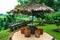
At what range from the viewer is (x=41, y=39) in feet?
26.0

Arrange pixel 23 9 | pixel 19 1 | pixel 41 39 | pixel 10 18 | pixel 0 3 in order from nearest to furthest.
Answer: pixel 41 39 < pixel 23 9 < pixel 10 18 < pixel 19 1 < pixel 0 3

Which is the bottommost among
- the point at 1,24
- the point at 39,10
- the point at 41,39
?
the point at 1,24

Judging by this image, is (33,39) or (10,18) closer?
(33,39)

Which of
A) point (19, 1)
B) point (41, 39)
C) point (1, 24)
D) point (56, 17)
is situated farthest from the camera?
point (19, 1)

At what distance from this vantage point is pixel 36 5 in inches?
379

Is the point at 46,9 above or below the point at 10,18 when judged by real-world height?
above

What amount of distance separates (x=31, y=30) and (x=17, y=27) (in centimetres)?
386

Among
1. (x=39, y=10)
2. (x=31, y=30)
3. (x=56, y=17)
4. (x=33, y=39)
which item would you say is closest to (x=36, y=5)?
(x=39, y=10)

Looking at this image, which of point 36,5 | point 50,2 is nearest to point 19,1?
point 50,2

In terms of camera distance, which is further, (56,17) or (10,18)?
(10,18)

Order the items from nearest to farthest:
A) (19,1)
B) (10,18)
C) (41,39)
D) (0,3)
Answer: (41,39), (10,18), (19,1), (0,3)

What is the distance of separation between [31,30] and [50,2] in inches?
274

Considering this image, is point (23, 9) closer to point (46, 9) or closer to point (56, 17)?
point (46, 9)

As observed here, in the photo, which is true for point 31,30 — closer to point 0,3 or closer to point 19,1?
point 19,1
